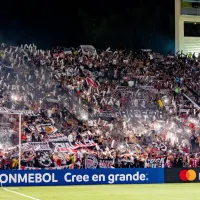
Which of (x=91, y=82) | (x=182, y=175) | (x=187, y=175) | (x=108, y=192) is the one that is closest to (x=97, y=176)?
(x=108, y=192)

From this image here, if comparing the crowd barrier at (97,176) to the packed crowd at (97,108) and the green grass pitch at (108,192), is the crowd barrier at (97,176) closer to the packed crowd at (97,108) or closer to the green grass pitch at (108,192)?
the green grass pitch at (108,192)

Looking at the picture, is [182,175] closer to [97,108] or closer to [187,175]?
[187,175]

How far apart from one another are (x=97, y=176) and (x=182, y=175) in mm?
4846

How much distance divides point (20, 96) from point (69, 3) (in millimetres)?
10883

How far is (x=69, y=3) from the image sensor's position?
142ft

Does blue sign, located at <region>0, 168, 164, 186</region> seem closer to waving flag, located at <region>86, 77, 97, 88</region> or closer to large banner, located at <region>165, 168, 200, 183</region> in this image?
large banner, located at <region>165, 168, 200, 183</region>

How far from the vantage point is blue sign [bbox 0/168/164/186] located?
28.1 metres

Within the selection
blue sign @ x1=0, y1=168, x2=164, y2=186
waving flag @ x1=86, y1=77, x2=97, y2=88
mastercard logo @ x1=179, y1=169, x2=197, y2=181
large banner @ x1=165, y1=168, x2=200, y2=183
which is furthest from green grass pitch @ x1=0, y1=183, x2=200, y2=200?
waving flag @ x1=86, y1=77, x2=97, y2=88

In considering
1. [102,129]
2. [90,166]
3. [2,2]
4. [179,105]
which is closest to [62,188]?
[90,166]

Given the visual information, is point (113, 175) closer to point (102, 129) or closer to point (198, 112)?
point (102, 129)

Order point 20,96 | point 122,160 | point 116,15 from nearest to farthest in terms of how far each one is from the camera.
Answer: point 122,160 < point 20,96 < point 116,15

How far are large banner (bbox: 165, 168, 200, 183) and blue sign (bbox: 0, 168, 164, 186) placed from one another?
40 centimetres

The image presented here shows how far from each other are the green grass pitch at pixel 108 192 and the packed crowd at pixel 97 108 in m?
3.04

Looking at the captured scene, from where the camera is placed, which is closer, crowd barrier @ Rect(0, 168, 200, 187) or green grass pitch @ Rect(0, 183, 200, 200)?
green grass pitch @ Rect(0, 183, 200, 200)
